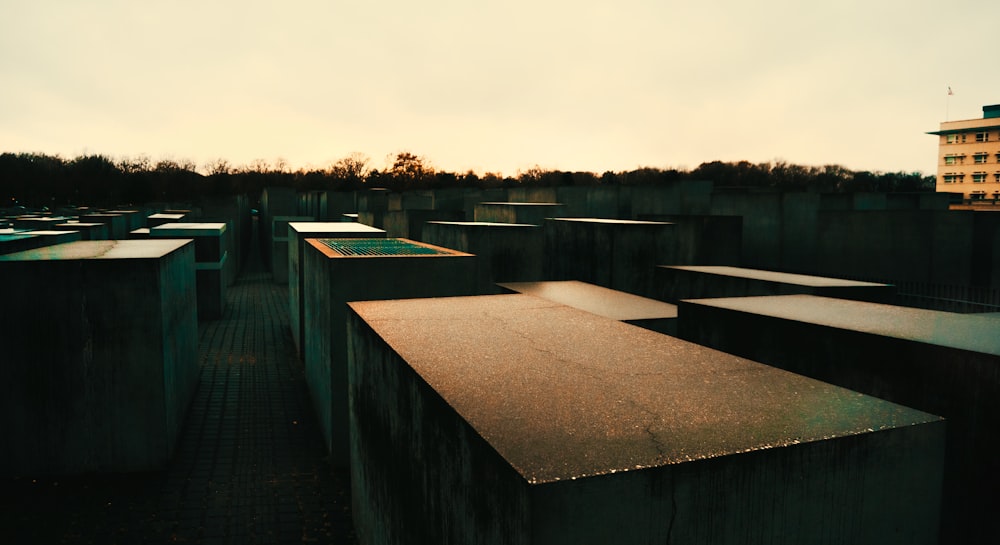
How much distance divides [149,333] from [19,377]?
1294 mm

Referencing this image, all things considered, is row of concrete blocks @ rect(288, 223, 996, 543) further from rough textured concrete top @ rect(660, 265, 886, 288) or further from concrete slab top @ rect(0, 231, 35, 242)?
concrete slab top @ rect(0, 231, 35, 242)

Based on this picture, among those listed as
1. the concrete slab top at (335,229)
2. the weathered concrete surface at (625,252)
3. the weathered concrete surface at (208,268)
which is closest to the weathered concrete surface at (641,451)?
the weathered concrete surface at (625,252)

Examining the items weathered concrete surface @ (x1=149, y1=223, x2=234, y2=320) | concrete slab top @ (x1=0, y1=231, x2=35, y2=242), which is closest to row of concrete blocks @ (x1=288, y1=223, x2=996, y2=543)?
concrete slab top @ (x1=0, y1=231, x2=35, y2=242)

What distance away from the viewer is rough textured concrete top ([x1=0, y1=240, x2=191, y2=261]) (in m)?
7.16

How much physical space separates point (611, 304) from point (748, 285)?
6.57 ft

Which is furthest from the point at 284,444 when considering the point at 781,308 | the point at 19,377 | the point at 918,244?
the point at 918,244

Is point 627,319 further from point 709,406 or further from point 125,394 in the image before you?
point 125,394

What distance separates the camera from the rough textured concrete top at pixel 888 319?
4105mm

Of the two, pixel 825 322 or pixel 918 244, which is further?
pixel 918 244

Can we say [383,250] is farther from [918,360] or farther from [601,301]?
[918,360]

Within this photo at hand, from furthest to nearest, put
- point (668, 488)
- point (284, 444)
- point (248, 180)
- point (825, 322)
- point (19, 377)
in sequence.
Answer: point (248, 180) → point (284, 444) → point (19, 377) → point (825, 322) → point (668, 488)

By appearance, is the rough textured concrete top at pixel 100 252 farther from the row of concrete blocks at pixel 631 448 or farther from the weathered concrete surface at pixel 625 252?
the weathered concrete surface at pixel 625 252

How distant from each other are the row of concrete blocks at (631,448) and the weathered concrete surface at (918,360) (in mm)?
41

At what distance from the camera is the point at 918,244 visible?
1655 cm
